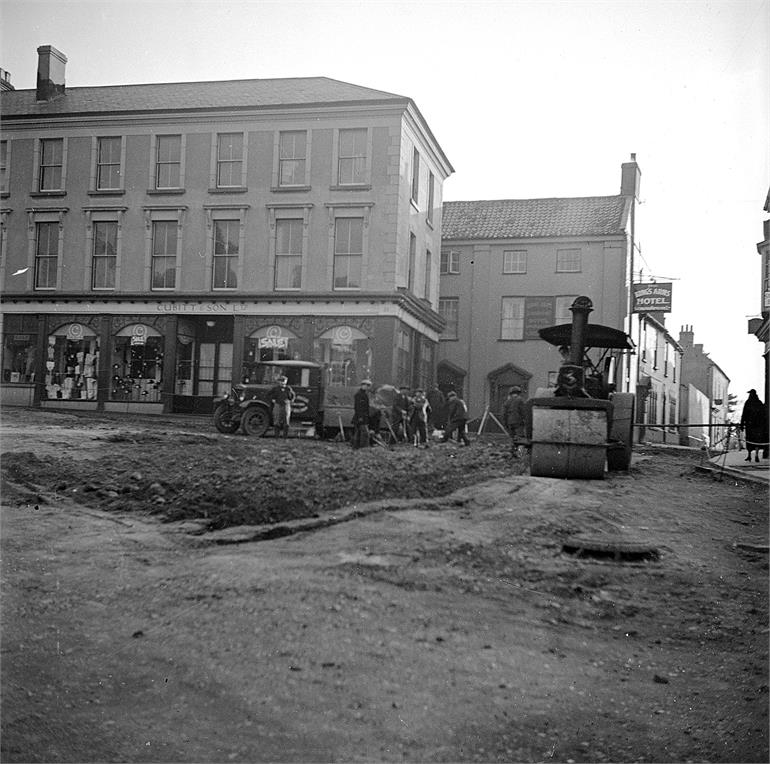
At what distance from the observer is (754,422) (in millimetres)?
3965

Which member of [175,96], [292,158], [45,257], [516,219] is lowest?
[45,257]

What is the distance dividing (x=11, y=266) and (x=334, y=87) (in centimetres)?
196

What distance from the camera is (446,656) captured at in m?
2.76

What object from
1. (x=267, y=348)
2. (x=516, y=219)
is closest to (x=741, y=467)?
(x=267, y=348)

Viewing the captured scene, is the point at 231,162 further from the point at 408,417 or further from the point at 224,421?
the point at 408,417

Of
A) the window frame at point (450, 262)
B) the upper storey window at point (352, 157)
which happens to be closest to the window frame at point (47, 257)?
the upper storey window at point (352, 157)

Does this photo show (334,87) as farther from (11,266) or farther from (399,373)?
(399,373)

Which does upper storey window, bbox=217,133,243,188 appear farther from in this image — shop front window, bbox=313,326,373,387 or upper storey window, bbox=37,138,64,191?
shop front window, bbox=313,326,373,387

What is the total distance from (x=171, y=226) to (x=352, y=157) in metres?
1.37

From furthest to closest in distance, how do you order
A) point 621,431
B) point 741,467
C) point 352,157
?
point 621,431, point 741,467, point 352,157

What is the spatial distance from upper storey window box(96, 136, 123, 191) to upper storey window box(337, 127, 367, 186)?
49.7 inches

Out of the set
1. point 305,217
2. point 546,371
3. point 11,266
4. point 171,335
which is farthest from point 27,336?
point 546,371

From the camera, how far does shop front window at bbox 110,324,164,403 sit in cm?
374

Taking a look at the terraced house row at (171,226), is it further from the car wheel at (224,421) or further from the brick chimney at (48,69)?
the car wheel at (224,421)
